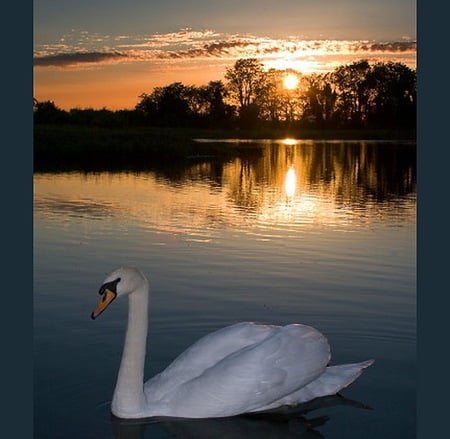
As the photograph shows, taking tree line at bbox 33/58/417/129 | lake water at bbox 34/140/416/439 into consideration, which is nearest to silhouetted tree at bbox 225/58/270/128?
tree line at bbox 33/58/417/129

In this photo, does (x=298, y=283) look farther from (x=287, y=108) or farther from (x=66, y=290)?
(x=287, y=108)

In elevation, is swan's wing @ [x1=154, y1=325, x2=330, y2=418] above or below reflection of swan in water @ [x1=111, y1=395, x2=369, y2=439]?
above

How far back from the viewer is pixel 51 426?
24.5 ft

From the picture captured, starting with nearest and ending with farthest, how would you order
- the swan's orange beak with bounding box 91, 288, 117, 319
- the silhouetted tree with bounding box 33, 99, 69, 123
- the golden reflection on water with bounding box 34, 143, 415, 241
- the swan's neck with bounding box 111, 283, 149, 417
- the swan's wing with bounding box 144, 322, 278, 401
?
the swan's orange beak with bounding box 91, 288, 117, 319, the swan's neck with bounding box 111, 283, 149, 417, the swan's wing with bounding box 144, 322, 278, 401, the golden reflection on water with bounding box 34, 143, 415, 241, the silhouetted tree with bounding box 33, 99, 69, 123

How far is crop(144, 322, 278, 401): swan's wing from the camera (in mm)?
7742

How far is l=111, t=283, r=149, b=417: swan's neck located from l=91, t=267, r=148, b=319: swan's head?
0.26 feet

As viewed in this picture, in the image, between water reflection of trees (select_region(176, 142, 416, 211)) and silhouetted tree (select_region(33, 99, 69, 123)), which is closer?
water reflection of trees (select_region(176, 142, 416, 211))

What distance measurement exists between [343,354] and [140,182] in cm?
1922

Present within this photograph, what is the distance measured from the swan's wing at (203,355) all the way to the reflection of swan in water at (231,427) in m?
0.29

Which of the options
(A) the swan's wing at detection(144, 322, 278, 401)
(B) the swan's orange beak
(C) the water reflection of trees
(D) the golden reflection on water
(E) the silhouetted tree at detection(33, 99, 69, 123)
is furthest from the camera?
(E) the silhouetted tree at detection(33, 99, 69, 123)

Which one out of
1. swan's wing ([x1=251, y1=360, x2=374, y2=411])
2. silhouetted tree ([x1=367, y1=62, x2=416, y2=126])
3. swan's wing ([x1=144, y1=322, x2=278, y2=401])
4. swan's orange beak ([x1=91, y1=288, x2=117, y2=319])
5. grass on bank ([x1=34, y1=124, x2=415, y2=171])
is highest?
silhouetted tree ([x1=367, y1=62, x2=416, y2=126])

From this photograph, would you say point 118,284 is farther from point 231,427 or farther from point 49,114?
point 49,114

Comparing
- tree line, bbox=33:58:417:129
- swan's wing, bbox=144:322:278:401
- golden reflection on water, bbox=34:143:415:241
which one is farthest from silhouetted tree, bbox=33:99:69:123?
swan's wing, bbox=144:322:278:401

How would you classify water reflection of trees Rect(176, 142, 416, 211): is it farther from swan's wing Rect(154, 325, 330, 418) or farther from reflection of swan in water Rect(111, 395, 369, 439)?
reflection of swan in water Rect(111, 395, 369, 439)
